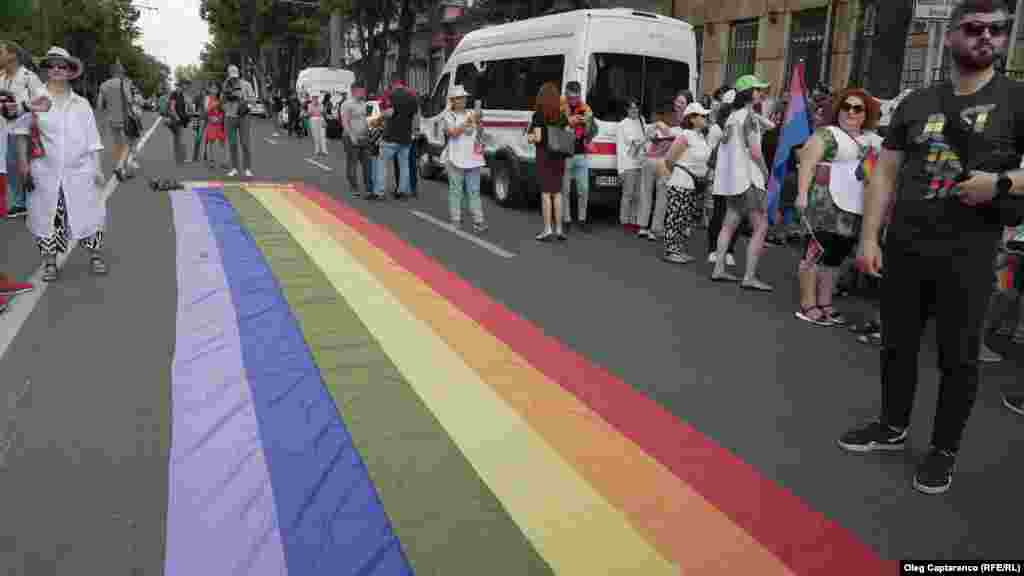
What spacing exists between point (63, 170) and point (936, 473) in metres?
6.64

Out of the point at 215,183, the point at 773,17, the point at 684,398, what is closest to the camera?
the point at 684,398

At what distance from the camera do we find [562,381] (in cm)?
496

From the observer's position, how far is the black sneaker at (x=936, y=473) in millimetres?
3686

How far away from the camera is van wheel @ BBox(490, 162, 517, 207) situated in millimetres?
13039

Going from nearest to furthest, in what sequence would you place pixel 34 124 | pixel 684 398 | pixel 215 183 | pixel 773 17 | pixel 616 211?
pixel 684 398, pixel 34 124, pixel 616 211, pixel 215 183, pixel 773 17

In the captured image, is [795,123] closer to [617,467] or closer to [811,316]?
[811,316]

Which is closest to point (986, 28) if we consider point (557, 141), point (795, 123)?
point (795, 123)

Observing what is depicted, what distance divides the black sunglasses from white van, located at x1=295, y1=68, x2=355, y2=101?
3327 cm

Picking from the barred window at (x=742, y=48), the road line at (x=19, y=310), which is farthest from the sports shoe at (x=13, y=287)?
the barred window at (x=742, y=48)

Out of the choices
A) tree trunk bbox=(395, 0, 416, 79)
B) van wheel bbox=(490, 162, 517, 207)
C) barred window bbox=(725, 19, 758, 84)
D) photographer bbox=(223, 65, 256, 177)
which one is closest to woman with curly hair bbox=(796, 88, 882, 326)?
van wheel bbox=(490, 162, 517, 207)

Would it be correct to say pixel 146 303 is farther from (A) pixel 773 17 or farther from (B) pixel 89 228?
(A) pixel 773 17

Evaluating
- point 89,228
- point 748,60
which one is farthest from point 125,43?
point 89,228

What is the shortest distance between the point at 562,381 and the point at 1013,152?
259 cm

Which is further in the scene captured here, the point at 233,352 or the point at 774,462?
the point at 233,352
